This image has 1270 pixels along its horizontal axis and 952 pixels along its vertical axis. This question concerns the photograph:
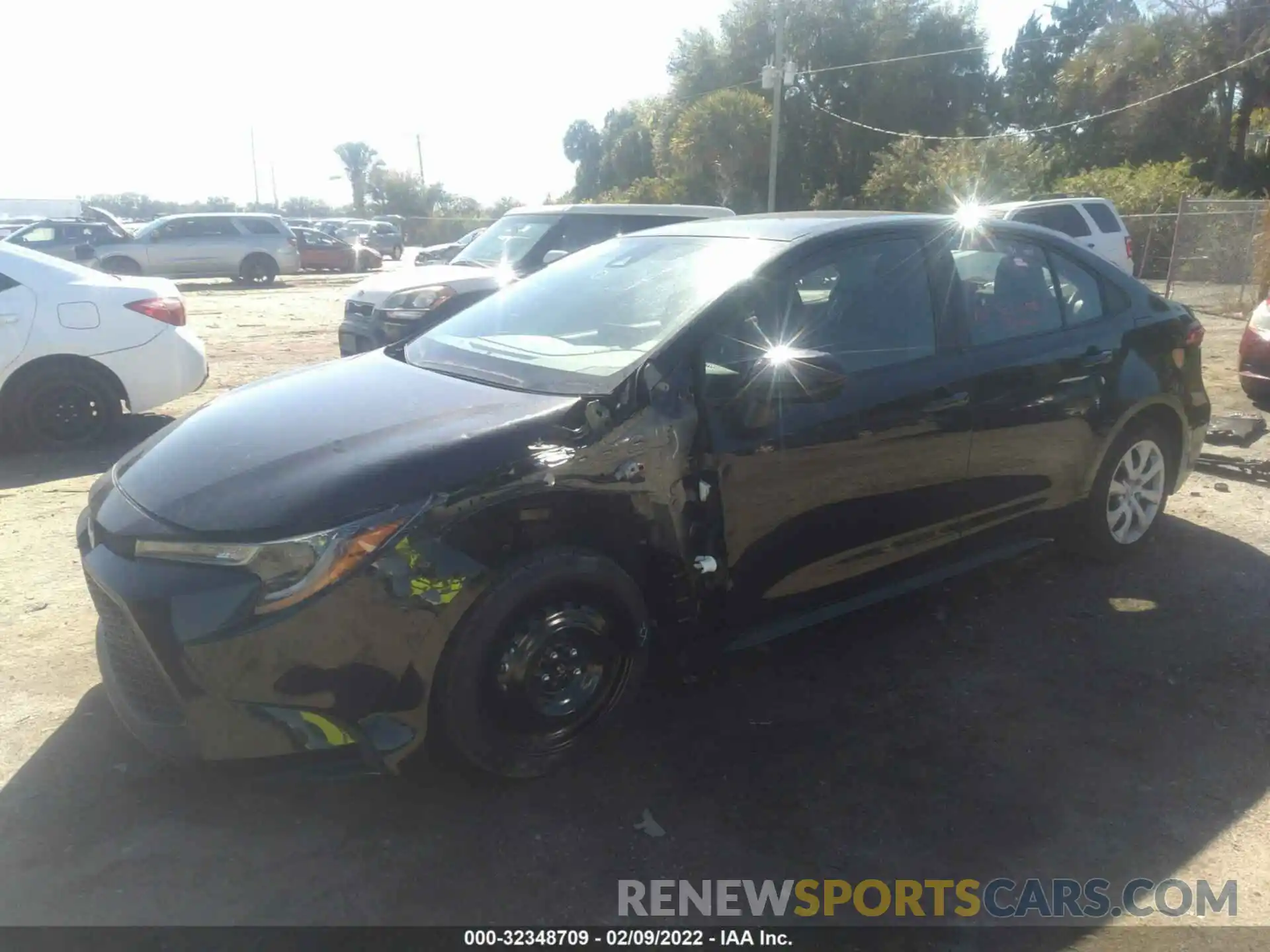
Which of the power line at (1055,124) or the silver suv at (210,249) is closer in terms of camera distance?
the silver suv at (210,249)

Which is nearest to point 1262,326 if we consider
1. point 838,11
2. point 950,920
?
point 950,920

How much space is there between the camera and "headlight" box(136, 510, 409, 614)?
2.65 meters

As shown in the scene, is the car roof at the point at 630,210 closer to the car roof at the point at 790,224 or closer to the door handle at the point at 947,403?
the car roof at the point at 790,224

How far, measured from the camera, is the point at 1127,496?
16.0 feet

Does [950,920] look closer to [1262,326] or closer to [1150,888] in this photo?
[1150,888]

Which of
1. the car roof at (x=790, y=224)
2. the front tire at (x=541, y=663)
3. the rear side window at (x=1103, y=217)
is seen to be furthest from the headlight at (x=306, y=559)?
the rear side window at (x=1103, y=217)

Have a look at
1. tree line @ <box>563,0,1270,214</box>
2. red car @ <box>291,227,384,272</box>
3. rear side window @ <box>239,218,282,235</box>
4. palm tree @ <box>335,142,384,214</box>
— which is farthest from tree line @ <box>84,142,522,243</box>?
rear side window @ <box>239,218,282,235</box>

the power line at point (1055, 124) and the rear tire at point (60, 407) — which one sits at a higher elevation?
the power line at point (1055, 124)

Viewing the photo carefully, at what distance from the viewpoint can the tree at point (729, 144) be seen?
34.0 m

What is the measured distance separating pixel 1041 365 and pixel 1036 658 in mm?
1213

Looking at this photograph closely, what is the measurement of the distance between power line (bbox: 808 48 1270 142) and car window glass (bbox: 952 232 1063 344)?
96.5 feet

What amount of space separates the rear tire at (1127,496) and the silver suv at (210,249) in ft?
73.9

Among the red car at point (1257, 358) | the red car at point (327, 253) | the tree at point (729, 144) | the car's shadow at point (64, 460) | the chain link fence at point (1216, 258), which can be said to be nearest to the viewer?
the car's shadow at point (64, 460)

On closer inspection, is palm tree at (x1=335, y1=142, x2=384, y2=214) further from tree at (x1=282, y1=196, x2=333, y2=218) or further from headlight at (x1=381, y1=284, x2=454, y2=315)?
headlight at (x1=381, y1=284, x2=454, y2=315)
